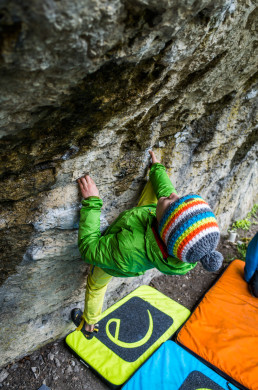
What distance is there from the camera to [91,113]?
7.72ft

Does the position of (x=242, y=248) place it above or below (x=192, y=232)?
below

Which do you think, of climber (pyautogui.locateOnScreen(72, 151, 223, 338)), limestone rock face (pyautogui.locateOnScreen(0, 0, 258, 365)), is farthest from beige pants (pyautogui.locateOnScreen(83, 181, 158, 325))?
limestone rock face (pyautogui.locateOnScreen(0, 0, 258, 365))

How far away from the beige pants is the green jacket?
0.47m

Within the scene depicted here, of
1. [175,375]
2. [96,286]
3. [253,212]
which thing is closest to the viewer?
[96,286]

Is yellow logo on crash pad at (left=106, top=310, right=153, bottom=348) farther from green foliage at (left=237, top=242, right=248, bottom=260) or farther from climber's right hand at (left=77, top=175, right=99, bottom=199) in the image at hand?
green foliage at (left=237, top=242, right=248, bottom=260)

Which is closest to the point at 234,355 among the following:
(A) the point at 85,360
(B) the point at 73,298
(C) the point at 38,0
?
(A) the point at 85,360

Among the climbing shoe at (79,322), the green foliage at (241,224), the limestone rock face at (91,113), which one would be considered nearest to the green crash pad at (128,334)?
the climbing shoe at (79,322)

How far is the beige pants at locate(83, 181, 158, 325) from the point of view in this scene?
3.46 meters

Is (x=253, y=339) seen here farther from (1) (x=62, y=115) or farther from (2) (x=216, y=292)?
(1) (x=62, y=115)

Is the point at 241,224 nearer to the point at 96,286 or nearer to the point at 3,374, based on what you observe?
the point at 96,286

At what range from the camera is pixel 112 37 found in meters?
1.71

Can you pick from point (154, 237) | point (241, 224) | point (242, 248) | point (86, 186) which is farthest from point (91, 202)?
point (241, 224)

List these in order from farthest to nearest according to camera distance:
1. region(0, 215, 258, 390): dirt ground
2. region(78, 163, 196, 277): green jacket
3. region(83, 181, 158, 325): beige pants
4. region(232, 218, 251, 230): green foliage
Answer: region(232, 218, 251, 230): green foliage < region(0, 215, 258, 390): dirt ground < region(83, 181, 158, 325): beige pants < region(78, 163, 196, 277): green jacket

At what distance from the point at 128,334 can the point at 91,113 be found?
3560 millimetres
